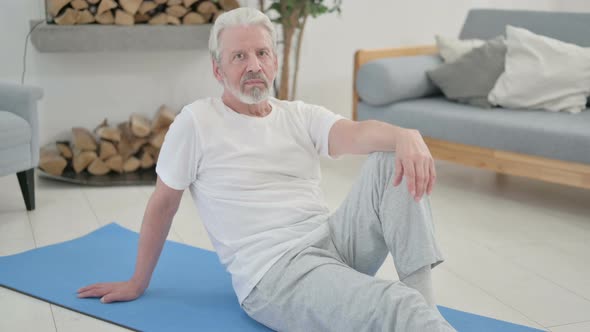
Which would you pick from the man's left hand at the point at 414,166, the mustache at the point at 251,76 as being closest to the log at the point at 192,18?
the mustache at the point at 251,76

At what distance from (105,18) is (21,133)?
923mm

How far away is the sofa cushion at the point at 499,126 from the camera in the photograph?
3.17 m

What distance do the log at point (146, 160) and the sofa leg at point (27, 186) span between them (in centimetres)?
84

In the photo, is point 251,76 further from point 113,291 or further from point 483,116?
point 483,116

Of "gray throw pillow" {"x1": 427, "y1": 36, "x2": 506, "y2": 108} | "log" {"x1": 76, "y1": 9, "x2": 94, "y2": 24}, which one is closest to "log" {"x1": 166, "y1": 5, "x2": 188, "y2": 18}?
"log" {"x1": 76, "y1": 9, "x2": 94, "y2": 24}

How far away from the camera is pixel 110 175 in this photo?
3.99 meters

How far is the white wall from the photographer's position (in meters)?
4.02

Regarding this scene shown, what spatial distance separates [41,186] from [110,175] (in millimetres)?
367

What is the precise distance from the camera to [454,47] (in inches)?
161

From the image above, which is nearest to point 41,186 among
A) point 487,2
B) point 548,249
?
point 548,249

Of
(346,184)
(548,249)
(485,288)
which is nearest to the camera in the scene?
(485,288)

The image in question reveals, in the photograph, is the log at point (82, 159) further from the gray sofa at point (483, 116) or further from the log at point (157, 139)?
the gray sofa at point (483, 116)

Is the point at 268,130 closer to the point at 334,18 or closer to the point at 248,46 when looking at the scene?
the point at 248,46

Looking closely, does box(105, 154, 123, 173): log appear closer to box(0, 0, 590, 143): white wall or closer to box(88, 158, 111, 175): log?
box(88, 158, 111, 175): log
